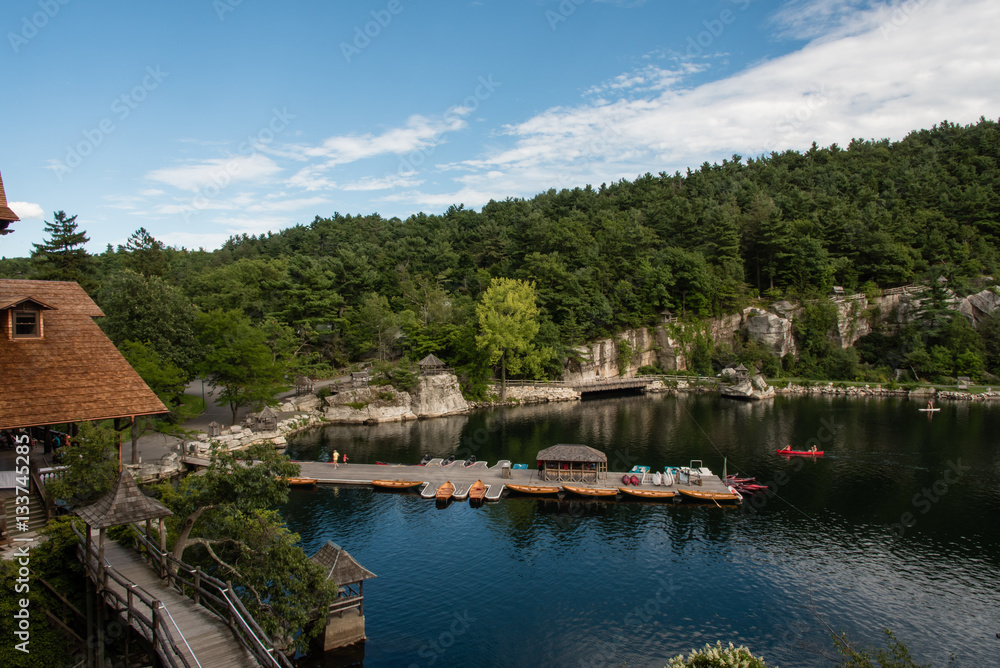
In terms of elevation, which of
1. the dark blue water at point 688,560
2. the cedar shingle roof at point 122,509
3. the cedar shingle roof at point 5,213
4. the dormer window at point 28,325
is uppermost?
the cedar shingle roof at point 5,213

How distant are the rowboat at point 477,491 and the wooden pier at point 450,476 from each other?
32 cm

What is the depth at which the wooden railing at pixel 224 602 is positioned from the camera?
12.8 meters

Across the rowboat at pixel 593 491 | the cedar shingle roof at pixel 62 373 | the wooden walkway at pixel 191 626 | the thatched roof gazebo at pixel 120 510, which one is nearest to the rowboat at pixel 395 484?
the rowboat at pixel 593 491

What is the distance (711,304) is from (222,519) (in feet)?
223

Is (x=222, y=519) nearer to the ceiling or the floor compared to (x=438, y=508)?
nearer to the ceiling

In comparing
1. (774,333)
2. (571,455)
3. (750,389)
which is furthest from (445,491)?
(774,333)

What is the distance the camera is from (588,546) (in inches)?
1053

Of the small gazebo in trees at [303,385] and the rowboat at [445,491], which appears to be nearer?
the rowboat at [445,491]

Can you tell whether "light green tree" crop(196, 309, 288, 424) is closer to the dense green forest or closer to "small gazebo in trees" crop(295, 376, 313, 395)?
the dense green forest

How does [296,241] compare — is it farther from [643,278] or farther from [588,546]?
[588,546]

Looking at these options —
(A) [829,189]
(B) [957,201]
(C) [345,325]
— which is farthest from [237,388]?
(B) [957,201]

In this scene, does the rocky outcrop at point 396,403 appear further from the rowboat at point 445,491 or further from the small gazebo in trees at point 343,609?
the small gazebo in trees at point 343,609

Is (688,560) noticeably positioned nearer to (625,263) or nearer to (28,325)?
(28,325)

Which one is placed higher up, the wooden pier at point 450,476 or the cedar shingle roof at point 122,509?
the cedar shingle roof at point 122,509
